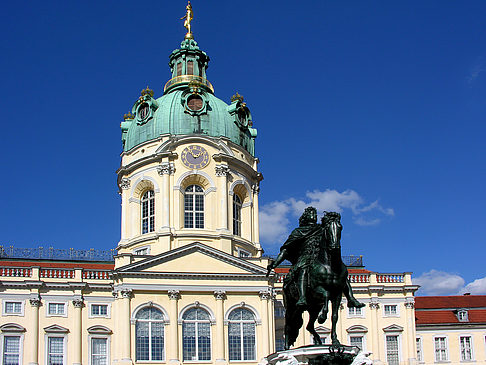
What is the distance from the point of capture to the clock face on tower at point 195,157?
56875mm

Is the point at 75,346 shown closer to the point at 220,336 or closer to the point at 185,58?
the point at 220,336

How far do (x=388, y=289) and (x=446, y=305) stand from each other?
7.53 m

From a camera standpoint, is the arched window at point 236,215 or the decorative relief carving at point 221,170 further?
the arched window at point 236,215

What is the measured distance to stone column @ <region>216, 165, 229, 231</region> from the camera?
55969mm

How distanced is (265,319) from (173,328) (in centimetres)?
665

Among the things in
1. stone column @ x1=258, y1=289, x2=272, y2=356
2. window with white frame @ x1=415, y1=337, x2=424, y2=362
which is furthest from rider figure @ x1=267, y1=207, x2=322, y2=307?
window with white frame @ x1=415, y1=337, x2=424, y2=362

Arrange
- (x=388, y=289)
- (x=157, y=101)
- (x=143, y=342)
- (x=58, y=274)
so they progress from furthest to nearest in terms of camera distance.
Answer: (x=157, y=101) → (x=388, y=289) → (x=58, y=274) → (x=143, y=342)

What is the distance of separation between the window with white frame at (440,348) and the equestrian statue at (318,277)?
46399 millimetres

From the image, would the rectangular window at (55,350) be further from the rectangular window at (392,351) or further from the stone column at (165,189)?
the rectangular window at (392,351)

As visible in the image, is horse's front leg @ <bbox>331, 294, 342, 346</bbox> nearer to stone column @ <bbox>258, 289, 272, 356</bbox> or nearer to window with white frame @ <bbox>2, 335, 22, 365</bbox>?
stone column @ <bbox>258, 289, 272, 356</bbox>

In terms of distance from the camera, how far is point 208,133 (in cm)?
5847

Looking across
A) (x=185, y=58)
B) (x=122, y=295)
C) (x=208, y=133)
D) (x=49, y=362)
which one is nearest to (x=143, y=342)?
(x=122, y=295)

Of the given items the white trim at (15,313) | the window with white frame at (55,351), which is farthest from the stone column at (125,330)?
the white trim at (15,313)

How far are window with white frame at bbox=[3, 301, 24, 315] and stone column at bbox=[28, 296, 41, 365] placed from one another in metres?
0.83
